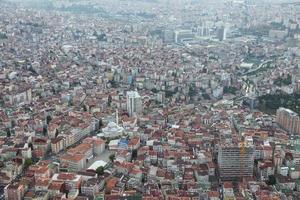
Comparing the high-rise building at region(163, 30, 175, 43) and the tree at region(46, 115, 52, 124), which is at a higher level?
the high-rise building at region(163, 30, 175, 43)

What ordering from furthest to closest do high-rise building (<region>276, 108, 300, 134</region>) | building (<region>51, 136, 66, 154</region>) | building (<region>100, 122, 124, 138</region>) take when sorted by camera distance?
high-rise building (<region>276, 108, 300, 134</region>) → building (<region>100, 122, 124, 138</region>) → building (<region>51, 136, 66, 154</region>)

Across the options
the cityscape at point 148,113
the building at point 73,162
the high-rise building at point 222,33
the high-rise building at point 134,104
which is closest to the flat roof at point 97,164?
the cityscape at point 148,113

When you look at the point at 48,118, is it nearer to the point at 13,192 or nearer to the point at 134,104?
the point at 134,104

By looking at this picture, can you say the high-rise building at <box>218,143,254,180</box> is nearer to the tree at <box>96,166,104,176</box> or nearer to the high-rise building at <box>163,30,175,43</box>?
the tree at <box>96,166,104,176</box>

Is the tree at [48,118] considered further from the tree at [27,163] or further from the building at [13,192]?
the building at [13,192]

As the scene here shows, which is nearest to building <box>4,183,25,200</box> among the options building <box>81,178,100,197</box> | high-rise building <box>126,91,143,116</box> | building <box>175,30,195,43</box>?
building <box>81,178,100,197</box>

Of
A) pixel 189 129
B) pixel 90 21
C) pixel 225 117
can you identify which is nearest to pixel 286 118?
pixel 225 117

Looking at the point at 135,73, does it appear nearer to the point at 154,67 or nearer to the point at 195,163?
the point at 154,67
